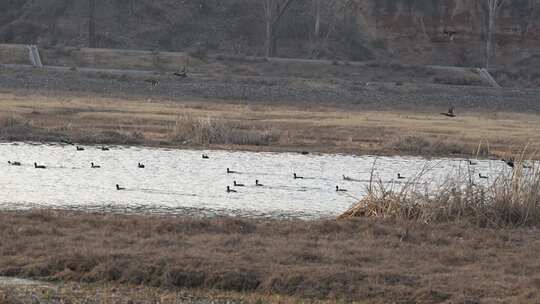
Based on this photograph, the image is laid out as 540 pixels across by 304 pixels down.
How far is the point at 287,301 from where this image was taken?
48.3 ft

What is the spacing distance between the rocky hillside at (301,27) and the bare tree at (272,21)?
0.40 m

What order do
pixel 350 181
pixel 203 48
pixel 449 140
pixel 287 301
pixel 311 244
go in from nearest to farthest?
pixel 287 301 < pixel 311 244 < pixel 350 181 < pixel 449 140 < pixel 203 48

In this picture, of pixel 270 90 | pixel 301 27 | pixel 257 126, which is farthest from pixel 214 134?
pixel 301 27

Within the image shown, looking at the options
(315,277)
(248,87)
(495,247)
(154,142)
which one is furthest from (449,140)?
(315,277)

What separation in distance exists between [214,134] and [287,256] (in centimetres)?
2216

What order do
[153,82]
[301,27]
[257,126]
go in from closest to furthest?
[257,126]
[153,82]
[301,27]

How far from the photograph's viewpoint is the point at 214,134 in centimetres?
3862

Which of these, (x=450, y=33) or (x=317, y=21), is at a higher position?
(x=317, y=21)

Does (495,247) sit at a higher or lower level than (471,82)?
lower

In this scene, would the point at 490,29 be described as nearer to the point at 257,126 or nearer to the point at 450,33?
the point at 450,33

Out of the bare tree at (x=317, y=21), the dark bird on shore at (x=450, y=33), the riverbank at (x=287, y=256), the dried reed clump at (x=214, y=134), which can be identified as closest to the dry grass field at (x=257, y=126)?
the dried reed clump at (x=214, y=134)

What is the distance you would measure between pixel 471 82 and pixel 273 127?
30.4m

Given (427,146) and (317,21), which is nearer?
(427,146)

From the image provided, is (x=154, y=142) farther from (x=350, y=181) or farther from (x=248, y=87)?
(x=248, y=87)
